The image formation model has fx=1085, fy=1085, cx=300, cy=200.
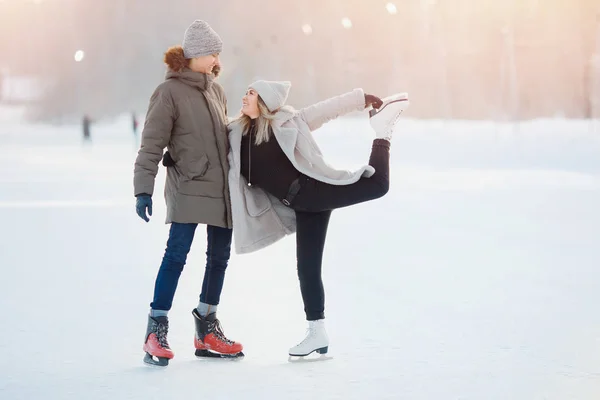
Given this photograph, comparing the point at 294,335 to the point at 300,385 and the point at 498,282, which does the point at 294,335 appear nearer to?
the point at 300,385

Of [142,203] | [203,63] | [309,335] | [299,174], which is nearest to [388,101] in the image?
[299,174]

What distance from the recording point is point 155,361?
5.40 meters

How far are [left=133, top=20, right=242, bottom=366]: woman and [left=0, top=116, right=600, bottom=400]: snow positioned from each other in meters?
0.35

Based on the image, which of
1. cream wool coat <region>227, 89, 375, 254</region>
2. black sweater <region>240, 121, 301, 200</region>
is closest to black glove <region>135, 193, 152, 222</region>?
cream wool coat <region>227, 89, 375, 254</region>

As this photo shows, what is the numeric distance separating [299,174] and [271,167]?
148mm

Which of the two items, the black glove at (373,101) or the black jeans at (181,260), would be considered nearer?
the black jeans at (181,260)

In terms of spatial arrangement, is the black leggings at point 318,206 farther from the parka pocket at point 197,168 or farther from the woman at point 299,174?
the parka pocket at point 197,168

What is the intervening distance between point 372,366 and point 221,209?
1097 mm

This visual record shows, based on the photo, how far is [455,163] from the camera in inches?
1021

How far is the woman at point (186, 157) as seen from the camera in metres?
5.41

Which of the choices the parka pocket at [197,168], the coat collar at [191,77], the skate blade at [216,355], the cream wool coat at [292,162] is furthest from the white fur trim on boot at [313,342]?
the coat collar at [191,77]

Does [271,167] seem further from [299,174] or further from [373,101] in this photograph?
[373,101]

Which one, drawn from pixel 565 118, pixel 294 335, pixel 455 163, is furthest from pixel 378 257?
pixel 565 118

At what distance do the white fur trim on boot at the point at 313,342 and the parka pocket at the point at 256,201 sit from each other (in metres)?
0.65
